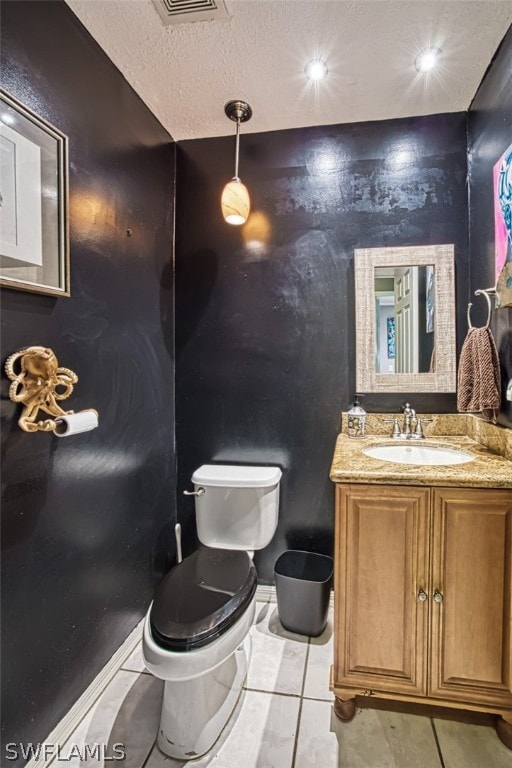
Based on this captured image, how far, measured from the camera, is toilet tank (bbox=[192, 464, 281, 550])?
1639 mm

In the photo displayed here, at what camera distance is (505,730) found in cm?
114

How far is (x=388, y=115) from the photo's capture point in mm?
1681

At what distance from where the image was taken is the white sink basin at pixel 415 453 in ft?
4.82

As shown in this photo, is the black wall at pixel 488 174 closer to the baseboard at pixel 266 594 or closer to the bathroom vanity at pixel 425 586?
the bathroom vanity at pixel 425 586

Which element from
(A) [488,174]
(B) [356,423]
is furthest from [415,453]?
(A) [488,174]

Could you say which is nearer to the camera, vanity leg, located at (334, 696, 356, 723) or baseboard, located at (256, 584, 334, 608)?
vanity leg, located at (334, 696, 356, 723)

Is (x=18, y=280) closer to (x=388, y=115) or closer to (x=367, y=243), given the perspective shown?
(x=367, y=243)

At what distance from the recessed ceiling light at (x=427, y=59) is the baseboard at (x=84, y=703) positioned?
2567 mm

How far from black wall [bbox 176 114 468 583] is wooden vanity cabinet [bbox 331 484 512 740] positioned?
0.63m

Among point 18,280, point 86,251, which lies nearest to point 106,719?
point 18,280

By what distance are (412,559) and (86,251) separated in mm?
1496

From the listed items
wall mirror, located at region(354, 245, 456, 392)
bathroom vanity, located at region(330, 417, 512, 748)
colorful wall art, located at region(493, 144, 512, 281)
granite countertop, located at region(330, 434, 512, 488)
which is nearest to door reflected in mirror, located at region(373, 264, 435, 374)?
wall mirror, located at region(354, 245, 456, 392)

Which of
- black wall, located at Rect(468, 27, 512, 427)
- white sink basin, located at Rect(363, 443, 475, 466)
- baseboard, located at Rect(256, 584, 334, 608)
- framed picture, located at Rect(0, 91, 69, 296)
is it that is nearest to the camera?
framed picture, located at Rect(0, 91, 69, 296)

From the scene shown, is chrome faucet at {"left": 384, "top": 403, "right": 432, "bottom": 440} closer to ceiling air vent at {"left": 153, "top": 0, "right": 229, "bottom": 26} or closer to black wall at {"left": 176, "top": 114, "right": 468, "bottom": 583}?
black wall at {"left": 176, "top": 114, "right": 468, "bottom": 583}
